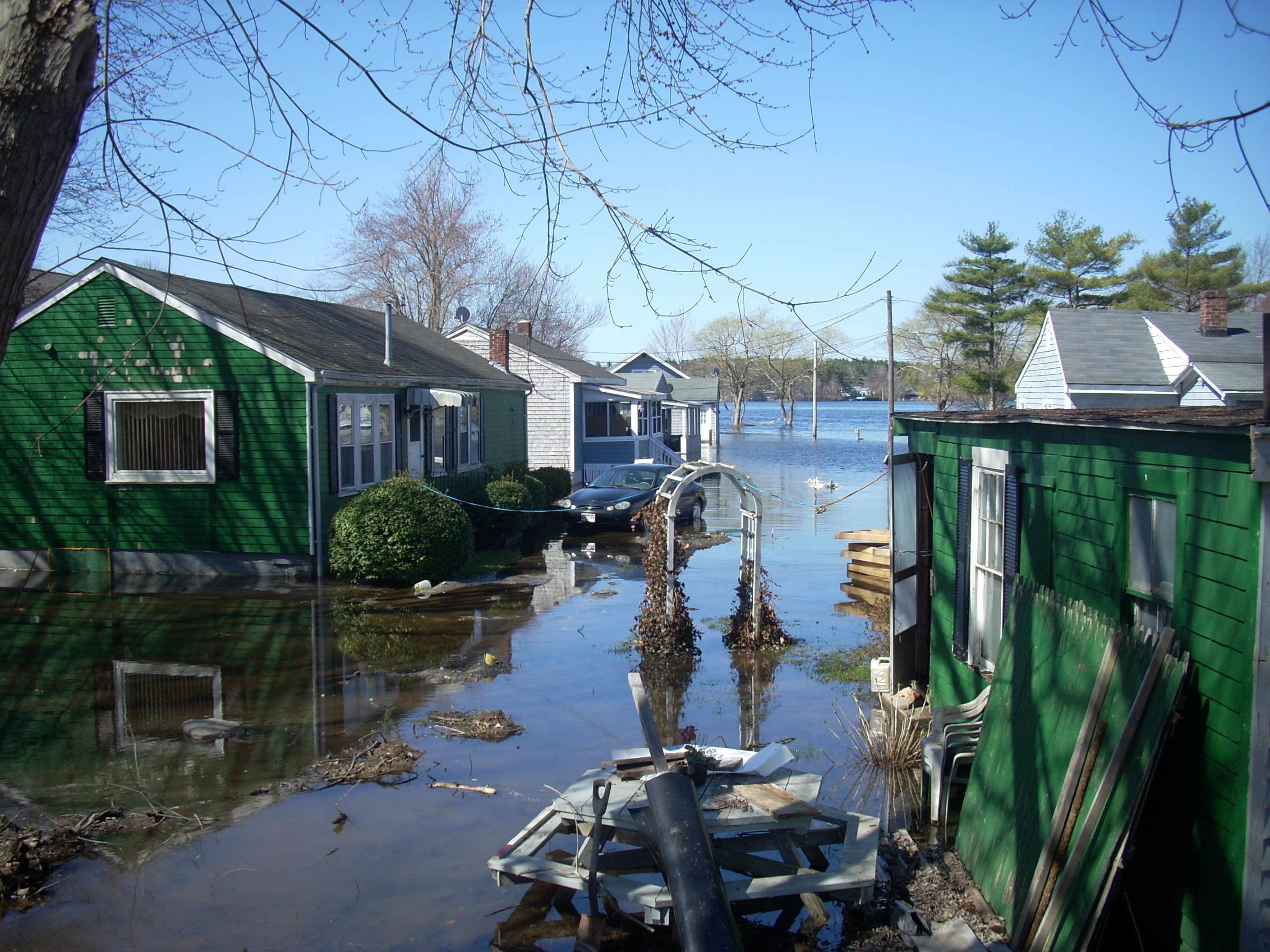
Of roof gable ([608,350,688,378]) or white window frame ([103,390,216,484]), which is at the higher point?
roof gable ([608,350,688,378])

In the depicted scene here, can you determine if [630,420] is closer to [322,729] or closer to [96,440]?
[96,440]

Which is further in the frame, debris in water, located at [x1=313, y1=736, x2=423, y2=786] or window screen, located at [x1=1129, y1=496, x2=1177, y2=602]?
debris in water, located at [x1=313, y1=736, x2=423, y2=786]

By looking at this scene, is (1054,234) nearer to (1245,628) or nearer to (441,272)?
(441,272)

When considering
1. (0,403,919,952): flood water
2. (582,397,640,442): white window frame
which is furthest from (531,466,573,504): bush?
(0,403,919,952): flood water

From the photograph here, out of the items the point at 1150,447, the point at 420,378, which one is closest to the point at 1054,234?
the point at 420,378

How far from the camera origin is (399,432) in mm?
19328

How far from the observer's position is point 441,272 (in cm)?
4700

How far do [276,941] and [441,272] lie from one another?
144ft

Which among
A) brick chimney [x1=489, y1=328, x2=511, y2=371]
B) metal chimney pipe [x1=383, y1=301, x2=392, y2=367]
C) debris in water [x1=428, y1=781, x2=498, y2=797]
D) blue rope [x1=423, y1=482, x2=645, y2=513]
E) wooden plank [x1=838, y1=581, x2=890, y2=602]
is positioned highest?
brick chimney [x1=489, y1=328, x2=511, y2=371]

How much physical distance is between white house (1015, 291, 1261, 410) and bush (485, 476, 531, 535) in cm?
1378

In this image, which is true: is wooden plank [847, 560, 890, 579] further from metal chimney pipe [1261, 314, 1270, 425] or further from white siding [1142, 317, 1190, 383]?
white siding [1142, 317, 1190, 383]

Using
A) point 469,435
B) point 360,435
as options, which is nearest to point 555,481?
point 469,435

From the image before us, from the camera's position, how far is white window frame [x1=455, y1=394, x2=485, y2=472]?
2244cm

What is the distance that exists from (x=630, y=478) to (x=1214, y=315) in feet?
58.3
